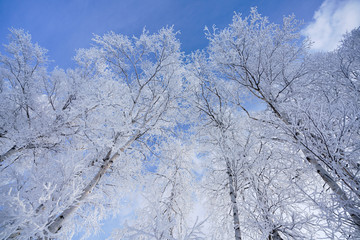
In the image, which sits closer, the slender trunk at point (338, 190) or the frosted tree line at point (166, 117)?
the slender trunk at point (338, 190)

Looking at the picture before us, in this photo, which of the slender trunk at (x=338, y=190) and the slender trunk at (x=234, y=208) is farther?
the slender trunk at (x=234, y=208)

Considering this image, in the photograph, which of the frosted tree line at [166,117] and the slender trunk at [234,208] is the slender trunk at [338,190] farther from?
the slender trunk at [234,208]

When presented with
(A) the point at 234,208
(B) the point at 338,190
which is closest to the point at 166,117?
(A) the point at 234,208

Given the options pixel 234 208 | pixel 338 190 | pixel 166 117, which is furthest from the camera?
pixel 166 117

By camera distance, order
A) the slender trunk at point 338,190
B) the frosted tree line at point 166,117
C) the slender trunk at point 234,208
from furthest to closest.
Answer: the frosted tree line at point 166,117 → the slender trunk at point 234,208 → the slender trunk at point 338,190

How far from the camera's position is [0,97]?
204 inches

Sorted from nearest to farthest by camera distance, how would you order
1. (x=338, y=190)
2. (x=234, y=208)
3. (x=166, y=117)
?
(x=338, y=190)
(x=234, y=208)
(x=166, y=117)

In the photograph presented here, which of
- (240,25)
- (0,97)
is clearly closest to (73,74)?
(0,97)

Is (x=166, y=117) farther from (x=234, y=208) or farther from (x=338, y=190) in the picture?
(x=338, y=190)

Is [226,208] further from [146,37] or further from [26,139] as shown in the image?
[146,37]

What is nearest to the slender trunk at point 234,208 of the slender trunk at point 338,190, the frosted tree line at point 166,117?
the frosted tree line at point 166,117

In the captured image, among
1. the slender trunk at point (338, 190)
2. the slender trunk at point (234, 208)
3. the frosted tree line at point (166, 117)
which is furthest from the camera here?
the frosted tree line at point (166, 117)

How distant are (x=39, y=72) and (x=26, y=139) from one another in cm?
327

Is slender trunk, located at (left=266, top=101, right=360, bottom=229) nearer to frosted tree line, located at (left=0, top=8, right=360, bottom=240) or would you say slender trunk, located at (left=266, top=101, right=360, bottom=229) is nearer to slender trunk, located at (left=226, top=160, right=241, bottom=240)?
frosted tree line, located at (left=0, top=8, right=360, bottom=240)
